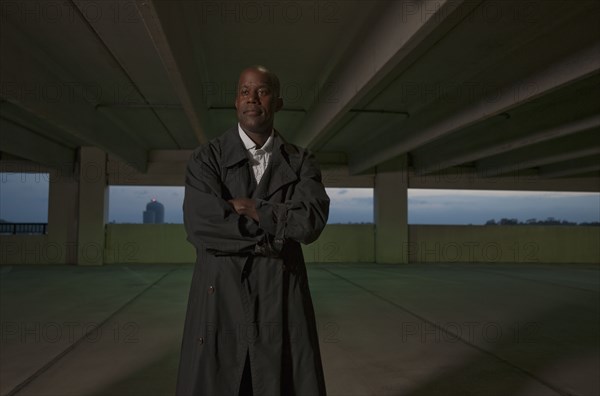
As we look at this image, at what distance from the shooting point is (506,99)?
634 cm

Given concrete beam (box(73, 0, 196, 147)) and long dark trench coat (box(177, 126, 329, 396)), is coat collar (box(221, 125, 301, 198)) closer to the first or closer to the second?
long dark trench coat (box(177, 126, 329, 396))

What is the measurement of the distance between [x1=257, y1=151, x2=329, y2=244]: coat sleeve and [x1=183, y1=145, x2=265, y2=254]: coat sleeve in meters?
0.06

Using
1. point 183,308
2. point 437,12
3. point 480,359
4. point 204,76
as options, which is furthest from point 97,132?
point 480,359

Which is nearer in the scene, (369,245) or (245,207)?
(245,207)

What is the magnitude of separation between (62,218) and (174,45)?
10680mm

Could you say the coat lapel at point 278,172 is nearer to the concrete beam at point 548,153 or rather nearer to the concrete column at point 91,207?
the concrete beam at point 548,153

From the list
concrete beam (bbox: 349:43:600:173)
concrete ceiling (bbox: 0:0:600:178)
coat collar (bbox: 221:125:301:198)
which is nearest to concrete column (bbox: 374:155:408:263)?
concrete beam (bbox: 349:43:600:173)

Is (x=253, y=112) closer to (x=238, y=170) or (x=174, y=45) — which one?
(x=238, y=170)

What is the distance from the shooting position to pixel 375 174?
47.3ft

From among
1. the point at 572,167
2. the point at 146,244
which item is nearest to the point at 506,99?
the point at 572,167

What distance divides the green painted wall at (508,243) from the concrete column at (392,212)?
619 mm

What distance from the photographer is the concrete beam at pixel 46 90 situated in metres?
5.41

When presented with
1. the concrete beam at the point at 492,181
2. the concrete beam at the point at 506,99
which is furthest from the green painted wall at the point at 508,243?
the concrete beam at the point at 506,99

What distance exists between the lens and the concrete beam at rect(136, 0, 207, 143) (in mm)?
3682
